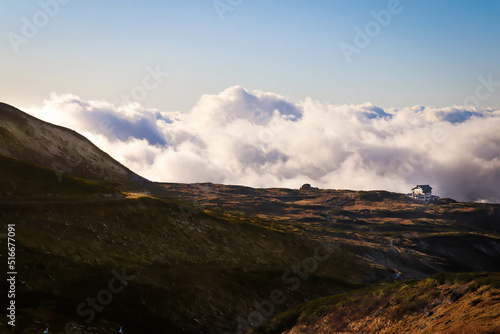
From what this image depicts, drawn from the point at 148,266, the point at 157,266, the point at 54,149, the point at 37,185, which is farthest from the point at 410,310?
the point at 54,149

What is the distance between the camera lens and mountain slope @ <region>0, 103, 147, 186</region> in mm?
135613

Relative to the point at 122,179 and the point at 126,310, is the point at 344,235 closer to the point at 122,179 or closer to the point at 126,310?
the point at 122,179

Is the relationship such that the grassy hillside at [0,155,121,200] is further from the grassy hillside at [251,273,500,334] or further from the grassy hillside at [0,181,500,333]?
the grassy hillside at [251,273,500,334]

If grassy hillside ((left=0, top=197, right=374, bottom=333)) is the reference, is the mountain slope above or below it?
above

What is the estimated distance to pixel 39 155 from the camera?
5571 inches

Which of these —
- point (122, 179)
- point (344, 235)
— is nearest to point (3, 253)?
point (122, 179)

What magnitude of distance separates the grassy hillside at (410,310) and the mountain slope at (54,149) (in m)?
112

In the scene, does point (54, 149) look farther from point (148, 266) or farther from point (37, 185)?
point (148, 266)

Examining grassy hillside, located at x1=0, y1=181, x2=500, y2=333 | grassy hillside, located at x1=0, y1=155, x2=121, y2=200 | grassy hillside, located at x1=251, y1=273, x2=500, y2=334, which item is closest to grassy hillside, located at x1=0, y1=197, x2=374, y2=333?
grassy hillside, located at x1=0, y1=181, x2=500, y2=333

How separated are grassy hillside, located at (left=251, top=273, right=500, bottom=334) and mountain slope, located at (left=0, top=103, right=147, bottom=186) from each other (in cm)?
11177

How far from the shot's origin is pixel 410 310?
4959cm

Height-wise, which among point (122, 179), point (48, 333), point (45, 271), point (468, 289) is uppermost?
point (122, 179)

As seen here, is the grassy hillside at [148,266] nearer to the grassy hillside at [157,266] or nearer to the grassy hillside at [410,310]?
the grassy hillside at [157,266]

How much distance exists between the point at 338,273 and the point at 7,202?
280 feet
